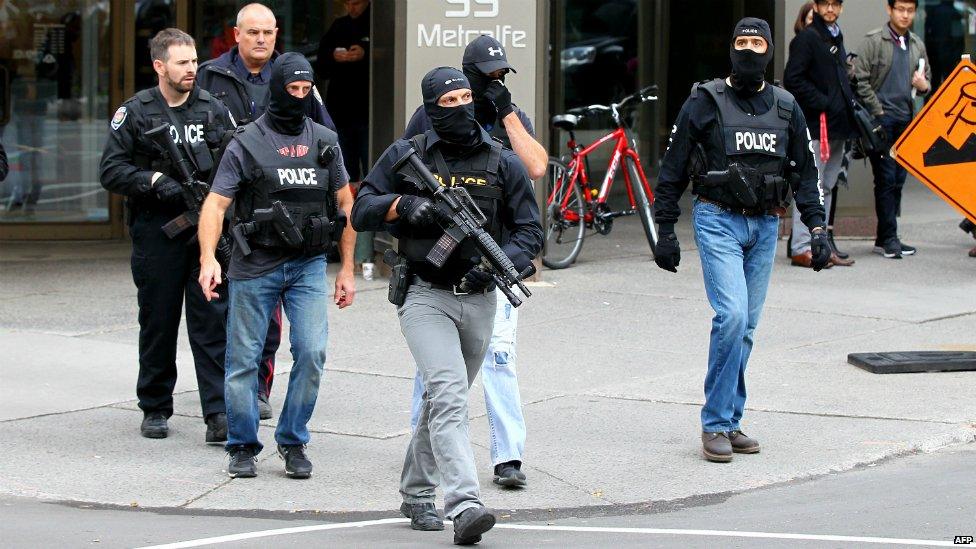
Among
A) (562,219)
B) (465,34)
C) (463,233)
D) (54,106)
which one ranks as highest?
(465,34)

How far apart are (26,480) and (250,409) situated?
1033mm

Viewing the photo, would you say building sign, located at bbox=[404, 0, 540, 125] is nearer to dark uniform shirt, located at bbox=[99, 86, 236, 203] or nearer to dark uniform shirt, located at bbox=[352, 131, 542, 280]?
dark uniform shirt, located at bbox=[99, 86, 236, 203]

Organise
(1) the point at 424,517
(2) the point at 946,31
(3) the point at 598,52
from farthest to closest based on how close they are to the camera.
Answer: (2) the point at 946,31 → (3) the point at 598,52 → (1) the point at 424,517

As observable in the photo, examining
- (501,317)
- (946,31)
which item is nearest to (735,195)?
(501,317)

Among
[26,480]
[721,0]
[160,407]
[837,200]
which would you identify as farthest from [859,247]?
[26,480]

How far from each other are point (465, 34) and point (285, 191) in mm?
4989

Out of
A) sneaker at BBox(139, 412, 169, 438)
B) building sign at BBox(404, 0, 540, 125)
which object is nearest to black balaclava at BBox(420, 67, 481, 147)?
sneaker at BBox(139, 412, 169, 438)

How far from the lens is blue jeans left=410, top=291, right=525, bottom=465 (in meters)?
6.90

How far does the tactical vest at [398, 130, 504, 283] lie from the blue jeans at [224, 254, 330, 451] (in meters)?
0.96

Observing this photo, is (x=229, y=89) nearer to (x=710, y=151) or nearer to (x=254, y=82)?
(x=254, y=82)

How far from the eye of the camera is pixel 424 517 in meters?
6.28

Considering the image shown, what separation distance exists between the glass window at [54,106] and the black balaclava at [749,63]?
842 cm

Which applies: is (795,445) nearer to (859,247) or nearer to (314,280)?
(314,280)

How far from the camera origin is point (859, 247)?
13977 mm
